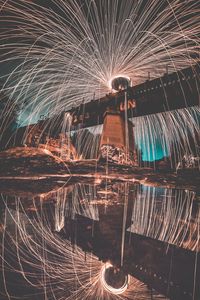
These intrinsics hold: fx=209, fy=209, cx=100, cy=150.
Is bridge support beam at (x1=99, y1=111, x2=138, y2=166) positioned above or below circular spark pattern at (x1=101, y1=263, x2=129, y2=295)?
above

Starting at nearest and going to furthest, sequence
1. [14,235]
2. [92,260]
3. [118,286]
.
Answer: [118,286] < [92,260] < [14,235]

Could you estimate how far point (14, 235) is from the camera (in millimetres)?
2605

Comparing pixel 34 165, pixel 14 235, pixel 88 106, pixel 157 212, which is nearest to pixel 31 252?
pixel 14 235

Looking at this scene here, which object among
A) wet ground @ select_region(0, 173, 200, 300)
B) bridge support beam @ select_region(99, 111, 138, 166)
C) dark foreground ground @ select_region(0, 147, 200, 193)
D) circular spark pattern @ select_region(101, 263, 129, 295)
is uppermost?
bridge support beam @ select_region(99, 111, 138, 166)

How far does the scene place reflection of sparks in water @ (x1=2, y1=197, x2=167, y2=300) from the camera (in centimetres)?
161

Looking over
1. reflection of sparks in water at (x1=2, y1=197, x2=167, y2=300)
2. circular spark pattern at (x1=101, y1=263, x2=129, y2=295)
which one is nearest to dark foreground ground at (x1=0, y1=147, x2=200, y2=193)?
reflection of sparks in water at (x1=2, y1=197, x2=167, y2=300)

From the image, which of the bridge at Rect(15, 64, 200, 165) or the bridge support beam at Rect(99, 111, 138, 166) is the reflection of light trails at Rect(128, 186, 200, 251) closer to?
the bridge at Rect(15, 64, 200, 165)

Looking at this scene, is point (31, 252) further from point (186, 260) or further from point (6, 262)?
point (186, 260)

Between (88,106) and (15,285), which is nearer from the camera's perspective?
(15,285)

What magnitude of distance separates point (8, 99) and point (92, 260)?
27.6 m

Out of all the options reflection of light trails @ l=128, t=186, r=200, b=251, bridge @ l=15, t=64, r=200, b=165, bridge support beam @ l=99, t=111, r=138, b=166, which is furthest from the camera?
bridge support beam @ l=99, t=111, r=138, b=166

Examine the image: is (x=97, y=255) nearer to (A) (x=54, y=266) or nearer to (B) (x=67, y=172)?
(A) (x=54, y=266)

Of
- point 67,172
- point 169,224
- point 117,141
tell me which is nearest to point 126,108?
point 117,141

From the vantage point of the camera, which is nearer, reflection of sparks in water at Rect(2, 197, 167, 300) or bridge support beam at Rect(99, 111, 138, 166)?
reflection of sparks in water at Rect(2, 197, 167, 300)
